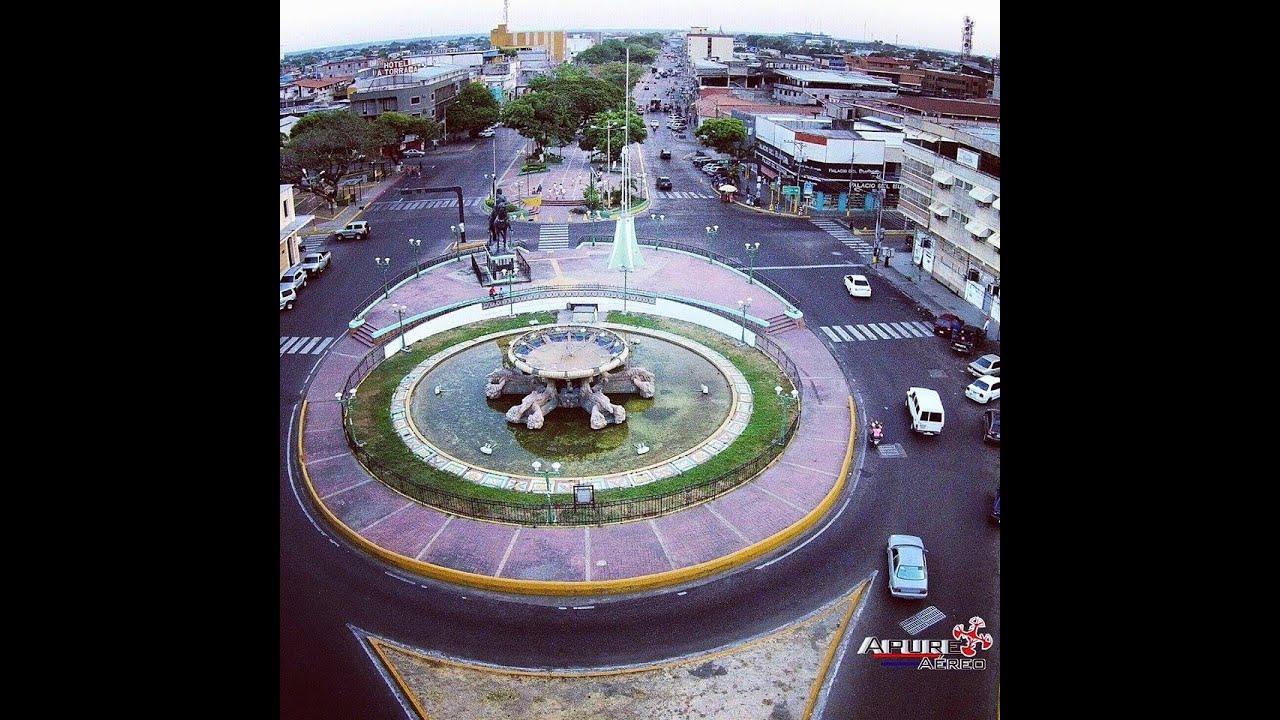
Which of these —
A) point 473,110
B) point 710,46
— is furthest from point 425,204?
point 710,46

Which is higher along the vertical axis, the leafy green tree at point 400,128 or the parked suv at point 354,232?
the leafy green tree at point 400,128

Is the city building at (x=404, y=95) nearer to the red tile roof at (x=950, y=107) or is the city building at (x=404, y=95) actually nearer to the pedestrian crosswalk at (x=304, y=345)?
the red tile roof at (x=950, y=107)

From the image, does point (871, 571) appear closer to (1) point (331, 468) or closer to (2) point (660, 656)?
(2) point (660, 656)

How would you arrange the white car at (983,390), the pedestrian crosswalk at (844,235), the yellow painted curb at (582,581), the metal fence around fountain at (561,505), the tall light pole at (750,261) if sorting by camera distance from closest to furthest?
the yellow painted curb at (582,581), the metal fence around fountain at (561,505), the white car at (983,390), the tall light pole at (750,261), the pedestrian crosswalk at (844,235)

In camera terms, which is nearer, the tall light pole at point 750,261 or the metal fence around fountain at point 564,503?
the metal fence around fountain at point 564,503

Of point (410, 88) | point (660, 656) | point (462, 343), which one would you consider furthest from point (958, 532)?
point (410, 88)

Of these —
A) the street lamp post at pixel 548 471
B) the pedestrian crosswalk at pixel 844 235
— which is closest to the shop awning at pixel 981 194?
the pedestrian crosswalk at pixel 844 235
